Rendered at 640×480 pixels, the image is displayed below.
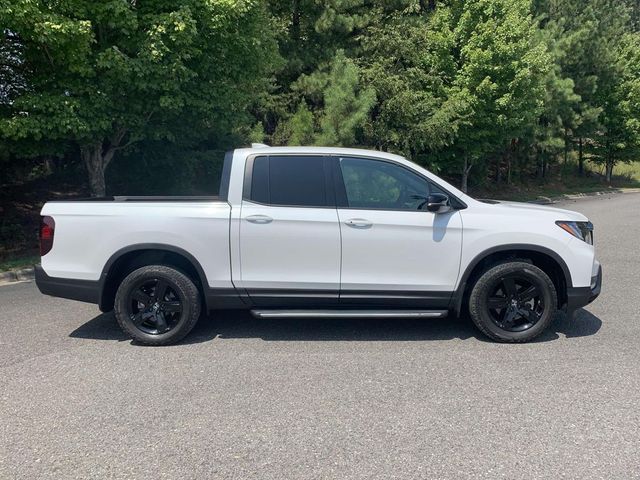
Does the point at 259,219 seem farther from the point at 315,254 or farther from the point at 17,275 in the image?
the point at 17,275

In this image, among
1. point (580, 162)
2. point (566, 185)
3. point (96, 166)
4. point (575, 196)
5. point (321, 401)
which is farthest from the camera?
point (580, 162)

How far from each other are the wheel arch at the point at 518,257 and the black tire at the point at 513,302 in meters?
0.10

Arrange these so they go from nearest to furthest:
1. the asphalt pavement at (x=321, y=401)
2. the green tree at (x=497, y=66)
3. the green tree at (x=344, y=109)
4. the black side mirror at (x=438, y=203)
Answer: the asphalt pavement at (x=321, y=401) < the black side mirror at (x=438, y=203) < the green tree at (x=344, y=109) < the green tree at (x=497, y=66)

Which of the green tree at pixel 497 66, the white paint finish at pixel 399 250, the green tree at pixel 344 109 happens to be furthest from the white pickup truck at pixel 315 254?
the green tree at pixel 497 66

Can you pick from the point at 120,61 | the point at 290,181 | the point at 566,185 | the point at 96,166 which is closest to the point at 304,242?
the point at 290,181

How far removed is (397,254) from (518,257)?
4.09 feet

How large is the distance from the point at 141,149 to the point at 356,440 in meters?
12.2

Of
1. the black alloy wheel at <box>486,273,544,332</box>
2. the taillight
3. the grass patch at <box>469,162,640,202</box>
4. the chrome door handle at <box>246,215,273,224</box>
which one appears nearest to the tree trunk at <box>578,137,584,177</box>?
the grass patch at <box>469,162,640,202</box>

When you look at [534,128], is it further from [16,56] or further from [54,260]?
[54,260]

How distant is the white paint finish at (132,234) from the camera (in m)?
4.76

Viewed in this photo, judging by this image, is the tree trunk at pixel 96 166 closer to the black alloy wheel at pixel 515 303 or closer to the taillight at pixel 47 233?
the taillight at pixel 47 233

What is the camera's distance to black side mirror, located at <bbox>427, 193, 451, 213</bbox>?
15.4 ft

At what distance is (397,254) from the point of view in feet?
15.6

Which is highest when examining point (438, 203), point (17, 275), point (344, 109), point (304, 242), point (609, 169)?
point (344, 109)
